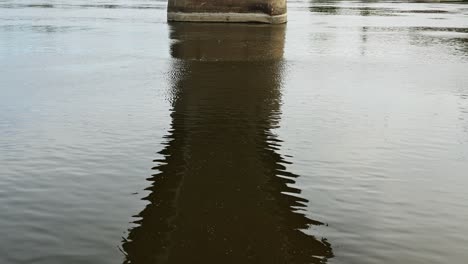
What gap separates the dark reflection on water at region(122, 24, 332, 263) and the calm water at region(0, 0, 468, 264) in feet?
0.12

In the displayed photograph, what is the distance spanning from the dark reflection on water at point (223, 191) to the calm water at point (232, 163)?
4 cm

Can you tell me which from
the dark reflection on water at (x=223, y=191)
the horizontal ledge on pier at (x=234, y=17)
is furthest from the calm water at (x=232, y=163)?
the horizontal ledge on pier at (x=234, y=17)

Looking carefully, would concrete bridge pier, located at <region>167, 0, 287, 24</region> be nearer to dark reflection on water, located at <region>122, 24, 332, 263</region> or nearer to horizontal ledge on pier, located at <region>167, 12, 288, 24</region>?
horizontal ledge on pier, located at <region>167, 12, 288, 24</region>

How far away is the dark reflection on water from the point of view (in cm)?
827

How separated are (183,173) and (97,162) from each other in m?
1.92

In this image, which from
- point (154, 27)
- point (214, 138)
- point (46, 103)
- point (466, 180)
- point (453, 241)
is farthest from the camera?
point (154, 27)

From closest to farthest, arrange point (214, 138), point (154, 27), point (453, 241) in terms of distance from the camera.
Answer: point (453, 241) < point (214, 138) < point (154, 27)

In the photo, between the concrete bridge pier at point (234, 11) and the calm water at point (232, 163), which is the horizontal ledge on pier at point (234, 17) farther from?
the calm water at point (232, 163)

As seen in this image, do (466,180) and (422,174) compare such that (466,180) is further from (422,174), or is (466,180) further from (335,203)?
(335,203)

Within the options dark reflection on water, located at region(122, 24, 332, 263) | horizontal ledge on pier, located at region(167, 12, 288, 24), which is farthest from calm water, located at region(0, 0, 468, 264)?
horizontal ledge on pier, located at region(167, 12, 288, 24)

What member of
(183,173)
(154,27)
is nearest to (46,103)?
(183,173)

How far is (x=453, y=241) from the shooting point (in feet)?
28.4

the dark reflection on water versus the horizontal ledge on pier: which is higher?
the horizontal ledge on pier

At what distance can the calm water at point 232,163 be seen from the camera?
8.50 m
